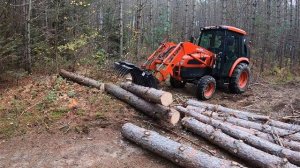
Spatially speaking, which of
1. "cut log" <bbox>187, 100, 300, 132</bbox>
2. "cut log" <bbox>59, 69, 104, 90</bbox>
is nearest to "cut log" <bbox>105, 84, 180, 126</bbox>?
"cut log" <bbox>59, 69, 104, 90</bbox>

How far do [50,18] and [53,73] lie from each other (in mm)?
4608

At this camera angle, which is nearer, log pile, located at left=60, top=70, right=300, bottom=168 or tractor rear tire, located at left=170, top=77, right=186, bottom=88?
log pile, located at left=60, top=70, right=300, bottom=168

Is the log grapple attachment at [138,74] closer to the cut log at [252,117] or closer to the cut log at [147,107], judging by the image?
the cut log at [147,107]

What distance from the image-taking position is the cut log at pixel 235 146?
6.13 m

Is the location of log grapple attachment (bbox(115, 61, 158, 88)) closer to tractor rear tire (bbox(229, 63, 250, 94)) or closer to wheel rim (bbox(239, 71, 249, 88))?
tractor rear tire (bbox(229, 63, 250, 94))

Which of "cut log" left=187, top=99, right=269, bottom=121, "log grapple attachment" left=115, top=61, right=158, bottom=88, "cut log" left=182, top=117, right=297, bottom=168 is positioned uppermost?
"log grapple attachment" left=115, top=61, right=158, bottom=88

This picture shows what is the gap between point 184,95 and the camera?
11.8 meters

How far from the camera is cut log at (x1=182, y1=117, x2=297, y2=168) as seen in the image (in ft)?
20.1

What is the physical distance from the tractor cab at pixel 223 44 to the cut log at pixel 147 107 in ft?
14.1

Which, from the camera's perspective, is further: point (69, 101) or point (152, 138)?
point (69, 101)

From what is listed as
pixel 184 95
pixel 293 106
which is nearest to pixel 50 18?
pixel 184 95

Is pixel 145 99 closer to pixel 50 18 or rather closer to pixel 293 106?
pixel 293 106

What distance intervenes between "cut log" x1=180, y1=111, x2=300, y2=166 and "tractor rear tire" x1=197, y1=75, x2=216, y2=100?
110 inches

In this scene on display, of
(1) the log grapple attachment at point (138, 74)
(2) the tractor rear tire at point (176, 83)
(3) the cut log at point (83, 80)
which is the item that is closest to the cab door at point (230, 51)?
(2) the tractor rear tire at point (176, 83)
